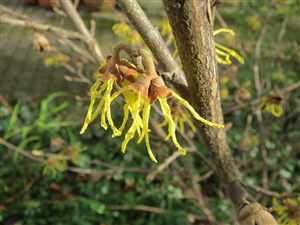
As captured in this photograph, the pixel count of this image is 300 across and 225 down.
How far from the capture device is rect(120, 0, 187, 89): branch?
0.54 meters

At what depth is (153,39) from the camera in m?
0.58

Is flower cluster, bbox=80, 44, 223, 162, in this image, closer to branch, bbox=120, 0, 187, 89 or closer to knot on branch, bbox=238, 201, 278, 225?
A: branch, bbox=120, 0, 187, 89

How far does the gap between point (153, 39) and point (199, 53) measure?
0.29 feet

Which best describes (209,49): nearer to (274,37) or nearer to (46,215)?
(46,215)

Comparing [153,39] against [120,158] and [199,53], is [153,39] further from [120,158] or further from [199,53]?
[120,158]

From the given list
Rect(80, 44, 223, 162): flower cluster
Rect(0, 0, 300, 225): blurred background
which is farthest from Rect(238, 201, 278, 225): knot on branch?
Rect(0, 0, 300, 225): blurred background

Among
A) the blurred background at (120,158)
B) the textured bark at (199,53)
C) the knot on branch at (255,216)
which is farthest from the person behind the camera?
the blurred background at (120,158)

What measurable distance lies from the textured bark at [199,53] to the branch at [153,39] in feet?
0.16

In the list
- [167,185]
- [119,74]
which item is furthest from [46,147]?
[119,74]

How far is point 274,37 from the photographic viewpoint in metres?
3.72

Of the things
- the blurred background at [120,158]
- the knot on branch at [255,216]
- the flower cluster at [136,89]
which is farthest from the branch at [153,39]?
the blurred background at [120,158]

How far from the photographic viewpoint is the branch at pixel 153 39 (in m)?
0.54

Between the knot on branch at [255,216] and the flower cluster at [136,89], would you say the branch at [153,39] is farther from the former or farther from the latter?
the knot on branch at [255,216]

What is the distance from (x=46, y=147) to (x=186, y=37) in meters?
2.49
